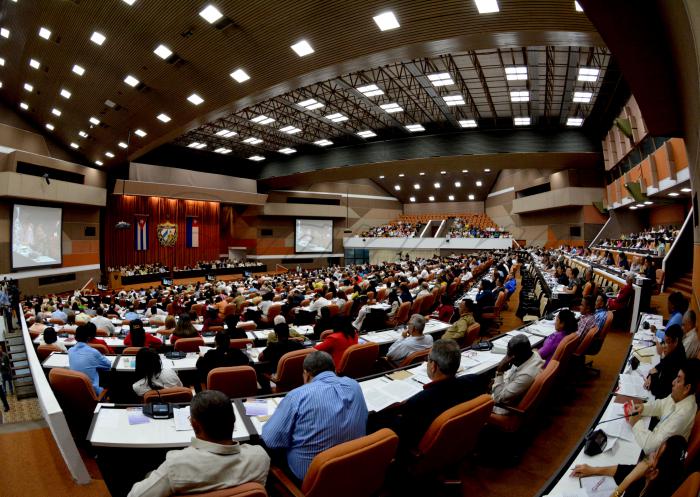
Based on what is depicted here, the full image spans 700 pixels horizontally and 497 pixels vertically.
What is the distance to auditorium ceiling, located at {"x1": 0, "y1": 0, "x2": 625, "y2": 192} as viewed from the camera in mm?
7859

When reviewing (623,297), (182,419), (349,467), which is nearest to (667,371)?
(349,467)

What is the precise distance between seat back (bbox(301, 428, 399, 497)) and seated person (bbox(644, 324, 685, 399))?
2.67 meters

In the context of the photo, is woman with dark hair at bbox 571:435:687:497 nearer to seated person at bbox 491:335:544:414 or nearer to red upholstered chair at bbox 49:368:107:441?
seated person at bbox 491:335:544:414

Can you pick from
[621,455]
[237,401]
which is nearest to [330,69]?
[237,401]

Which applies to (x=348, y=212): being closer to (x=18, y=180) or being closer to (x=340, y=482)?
(x=18, y=180)

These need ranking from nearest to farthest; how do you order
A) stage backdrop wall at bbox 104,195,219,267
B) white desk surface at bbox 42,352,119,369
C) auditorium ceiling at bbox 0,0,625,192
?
1. white desk surface at bbox 42,352,119,369
2. auditorium ceiling at bbox 0,0,625,192
3. stage backdrop wall at bbox 104,195,219,267

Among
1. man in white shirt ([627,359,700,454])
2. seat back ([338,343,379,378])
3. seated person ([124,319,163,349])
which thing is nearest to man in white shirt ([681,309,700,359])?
man in white shirt ([627,359,700,454])

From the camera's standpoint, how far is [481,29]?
312 inches

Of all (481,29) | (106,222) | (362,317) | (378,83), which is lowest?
(362,317)

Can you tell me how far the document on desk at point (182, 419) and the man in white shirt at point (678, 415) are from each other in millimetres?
2970

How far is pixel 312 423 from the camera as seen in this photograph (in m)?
2.49

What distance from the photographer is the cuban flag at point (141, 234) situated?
995 inches

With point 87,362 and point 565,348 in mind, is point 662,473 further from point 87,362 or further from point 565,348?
point 87,362

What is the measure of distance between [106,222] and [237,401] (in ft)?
80.7
